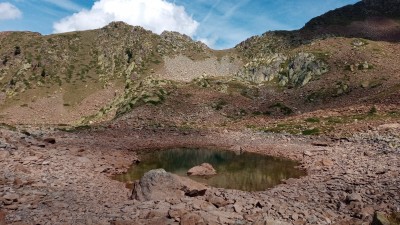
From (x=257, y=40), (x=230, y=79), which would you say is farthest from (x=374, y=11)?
(x=230, y=79)

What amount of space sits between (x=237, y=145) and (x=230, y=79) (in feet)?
155

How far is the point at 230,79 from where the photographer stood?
8844 cm

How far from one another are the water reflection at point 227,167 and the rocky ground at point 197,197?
1.52 meters

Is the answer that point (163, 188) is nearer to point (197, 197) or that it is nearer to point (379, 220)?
point (197, 197)

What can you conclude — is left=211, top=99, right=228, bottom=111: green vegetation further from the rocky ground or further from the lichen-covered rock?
the rocky ground

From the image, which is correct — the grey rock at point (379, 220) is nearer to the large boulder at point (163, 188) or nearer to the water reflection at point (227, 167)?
the water reflection at point (227, 167)

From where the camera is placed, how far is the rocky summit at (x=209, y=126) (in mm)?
19531

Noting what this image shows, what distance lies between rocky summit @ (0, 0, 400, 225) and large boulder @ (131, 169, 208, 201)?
0.24ft

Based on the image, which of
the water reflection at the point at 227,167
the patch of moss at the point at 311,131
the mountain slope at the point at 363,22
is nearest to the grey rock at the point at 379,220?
the water reflection at the point at 227,167

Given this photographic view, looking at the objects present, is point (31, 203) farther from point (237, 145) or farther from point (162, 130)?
point (162, 130)

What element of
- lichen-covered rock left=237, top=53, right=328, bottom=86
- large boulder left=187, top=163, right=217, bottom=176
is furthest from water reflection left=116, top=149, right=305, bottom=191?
lichen-covered rock left=237, top=53, right=328, bottom=86

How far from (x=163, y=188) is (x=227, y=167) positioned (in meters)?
12.8

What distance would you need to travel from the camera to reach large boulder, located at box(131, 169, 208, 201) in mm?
21062

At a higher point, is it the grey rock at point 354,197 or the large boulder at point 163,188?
the grey rock at point 354,197
